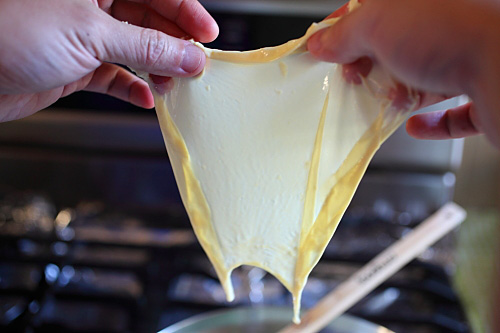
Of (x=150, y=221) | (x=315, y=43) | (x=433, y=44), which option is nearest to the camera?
(x=433, y=44)

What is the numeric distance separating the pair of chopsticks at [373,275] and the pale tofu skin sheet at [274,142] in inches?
5.9

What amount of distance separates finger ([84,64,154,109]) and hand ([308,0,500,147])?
0.94ft

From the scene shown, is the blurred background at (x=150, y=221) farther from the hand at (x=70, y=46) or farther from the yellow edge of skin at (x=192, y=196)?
the hand at (x=70, y=46)

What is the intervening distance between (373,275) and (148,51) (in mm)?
454

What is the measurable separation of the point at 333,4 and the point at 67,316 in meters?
0.71

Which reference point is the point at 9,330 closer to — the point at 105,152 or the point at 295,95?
the point at 105,152

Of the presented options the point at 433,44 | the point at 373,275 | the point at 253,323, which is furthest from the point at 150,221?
the point at 433,44

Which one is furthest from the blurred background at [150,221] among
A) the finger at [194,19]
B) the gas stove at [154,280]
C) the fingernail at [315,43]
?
the fingernail at [315,43]

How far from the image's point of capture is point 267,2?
951 millimetres

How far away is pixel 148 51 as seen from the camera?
0.48 meters

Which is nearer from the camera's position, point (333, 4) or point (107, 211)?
point (333, 4)

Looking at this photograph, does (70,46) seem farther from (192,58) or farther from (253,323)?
(253,323)

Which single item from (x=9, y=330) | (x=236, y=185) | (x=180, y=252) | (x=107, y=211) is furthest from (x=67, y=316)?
(x=236, y=185)

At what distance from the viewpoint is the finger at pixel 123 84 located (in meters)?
0.69
